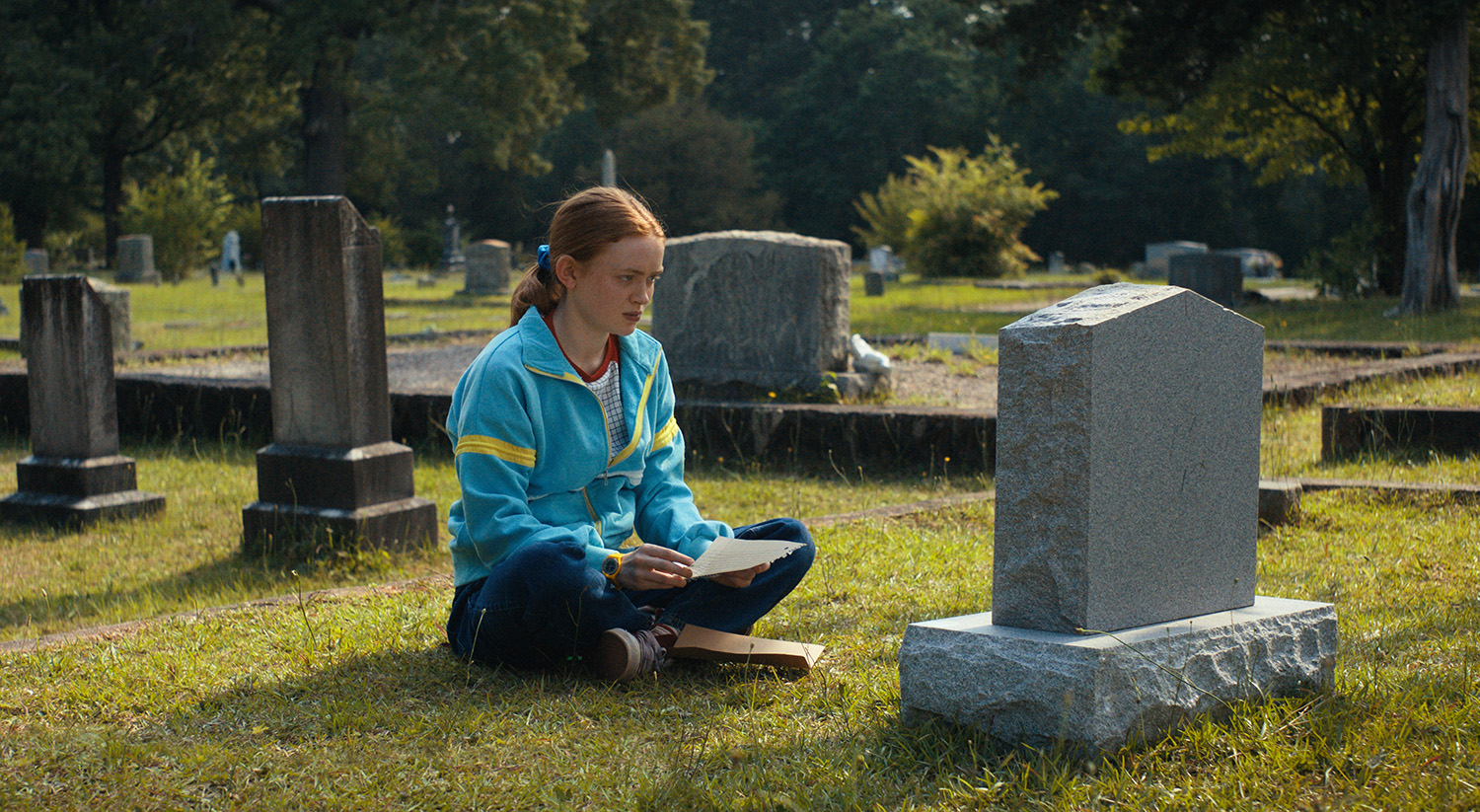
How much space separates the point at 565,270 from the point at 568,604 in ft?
2.71

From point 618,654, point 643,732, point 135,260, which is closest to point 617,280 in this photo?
point 618,654

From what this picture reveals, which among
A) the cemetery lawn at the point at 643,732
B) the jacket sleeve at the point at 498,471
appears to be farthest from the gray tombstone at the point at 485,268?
the jacket sleeve at the point at 498,471

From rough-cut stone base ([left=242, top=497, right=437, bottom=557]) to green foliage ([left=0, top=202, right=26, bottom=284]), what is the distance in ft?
84.6

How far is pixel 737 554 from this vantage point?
2869 mm

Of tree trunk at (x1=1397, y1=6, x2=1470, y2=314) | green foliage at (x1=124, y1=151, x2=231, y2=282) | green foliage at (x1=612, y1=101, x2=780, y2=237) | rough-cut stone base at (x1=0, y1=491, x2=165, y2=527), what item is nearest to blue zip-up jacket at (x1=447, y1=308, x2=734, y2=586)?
rough-cut stone base at (x1=0, y1=491, x2=165, y2=527)

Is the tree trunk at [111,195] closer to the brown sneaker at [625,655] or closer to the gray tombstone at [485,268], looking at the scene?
the gray tombstone at [485,268]

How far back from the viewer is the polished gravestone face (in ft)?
8.18

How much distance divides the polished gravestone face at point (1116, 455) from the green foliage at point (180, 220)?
30.2 metres

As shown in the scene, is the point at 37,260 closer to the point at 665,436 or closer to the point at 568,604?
the point at 665,436

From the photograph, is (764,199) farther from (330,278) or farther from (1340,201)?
(330,278)

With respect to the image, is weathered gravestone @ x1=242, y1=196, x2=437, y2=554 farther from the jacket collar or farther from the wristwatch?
the wristwatch

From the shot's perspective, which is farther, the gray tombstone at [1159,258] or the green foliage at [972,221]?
the gray tombstone at [1159,258]

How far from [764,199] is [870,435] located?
36776 millimetres

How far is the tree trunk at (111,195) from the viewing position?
33.3m
